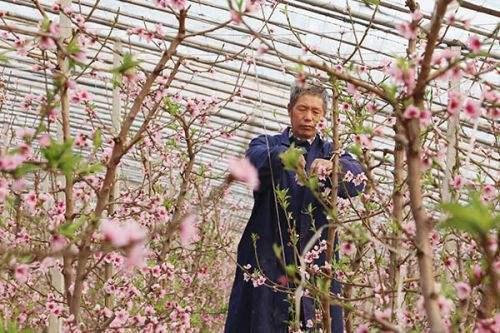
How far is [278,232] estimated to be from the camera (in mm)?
3889

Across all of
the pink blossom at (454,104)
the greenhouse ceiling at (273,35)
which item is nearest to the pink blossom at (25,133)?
the pink blossom at (454,104)

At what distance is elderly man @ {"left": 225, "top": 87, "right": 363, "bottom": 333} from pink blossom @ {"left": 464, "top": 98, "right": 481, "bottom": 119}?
2037mm

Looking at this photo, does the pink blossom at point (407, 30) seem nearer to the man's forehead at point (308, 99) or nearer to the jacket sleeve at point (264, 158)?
the jacket sleeve at point (264, 158)

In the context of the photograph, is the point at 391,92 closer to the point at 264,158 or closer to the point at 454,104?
the point at 454,104

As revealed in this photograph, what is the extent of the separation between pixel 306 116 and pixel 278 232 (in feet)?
1.87

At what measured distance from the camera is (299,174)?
6.46 ft

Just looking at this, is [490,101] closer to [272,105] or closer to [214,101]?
[214,101]

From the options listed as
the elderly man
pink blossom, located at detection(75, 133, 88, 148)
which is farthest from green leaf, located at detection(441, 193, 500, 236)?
the elderly man

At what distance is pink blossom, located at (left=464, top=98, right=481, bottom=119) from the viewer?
1628mm

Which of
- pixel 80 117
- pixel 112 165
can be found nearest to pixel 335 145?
pixel 112 165

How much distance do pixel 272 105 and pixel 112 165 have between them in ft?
27.2

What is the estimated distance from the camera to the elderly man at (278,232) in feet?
12.5

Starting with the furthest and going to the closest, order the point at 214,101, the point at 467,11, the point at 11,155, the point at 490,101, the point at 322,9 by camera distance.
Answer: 1. the point at 322,9
2. the point at 467,11
3. the point at 214,101
4. the point at 490,101
5. the point at 11,155

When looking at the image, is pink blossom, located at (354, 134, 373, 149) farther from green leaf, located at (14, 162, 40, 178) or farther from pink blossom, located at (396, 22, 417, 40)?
green leaf, located at (14, 162, 40, 178)
